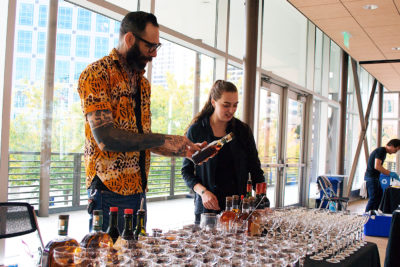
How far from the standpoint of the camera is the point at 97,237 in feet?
4.24

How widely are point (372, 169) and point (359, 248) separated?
645 centimetres

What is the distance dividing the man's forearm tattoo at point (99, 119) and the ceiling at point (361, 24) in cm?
501

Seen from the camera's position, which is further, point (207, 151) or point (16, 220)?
point (16, 220)

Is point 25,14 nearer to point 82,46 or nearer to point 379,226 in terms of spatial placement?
point 82,46

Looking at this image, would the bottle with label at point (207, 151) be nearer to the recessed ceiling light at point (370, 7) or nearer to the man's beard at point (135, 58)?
the man's beard at point (135, 58)

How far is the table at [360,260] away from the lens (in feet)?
5.77

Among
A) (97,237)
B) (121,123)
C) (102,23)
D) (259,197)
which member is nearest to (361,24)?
(102,23)

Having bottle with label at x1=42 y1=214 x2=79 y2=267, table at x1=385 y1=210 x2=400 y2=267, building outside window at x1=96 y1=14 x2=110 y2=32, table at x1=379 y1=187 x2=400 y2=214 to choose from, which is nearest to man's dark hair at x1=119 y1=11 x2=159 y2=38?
bottle with label at x1=42 y1=214 x2=79 y2=267

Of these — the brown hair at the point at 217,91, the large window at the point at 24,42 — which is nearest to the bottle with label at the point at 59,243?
the brown hair at the point at 217,91

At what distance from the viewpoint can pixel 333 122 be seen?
11.2 meters

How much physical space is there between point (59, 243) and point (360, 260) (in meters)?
1.55

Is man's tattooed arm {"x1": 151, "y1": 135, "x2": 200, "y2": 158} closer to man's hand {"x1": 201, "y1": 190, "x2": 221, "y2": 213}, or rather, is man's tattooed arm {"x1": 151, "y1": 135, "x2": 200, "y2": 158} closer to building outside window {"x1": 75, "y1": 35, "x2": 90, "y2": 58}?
man's hand {"x1": 201, "y1": 190, "x2": 221, "y2": 213}

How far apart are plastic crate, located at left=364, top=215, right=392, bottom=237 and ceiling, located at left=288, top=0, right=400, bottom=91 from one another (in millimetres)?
3224

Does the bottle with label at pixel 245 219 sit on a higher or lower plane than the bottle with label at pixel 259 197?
lower
